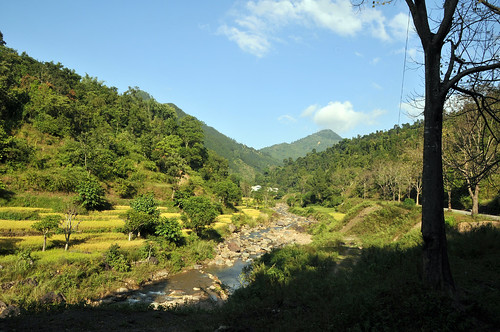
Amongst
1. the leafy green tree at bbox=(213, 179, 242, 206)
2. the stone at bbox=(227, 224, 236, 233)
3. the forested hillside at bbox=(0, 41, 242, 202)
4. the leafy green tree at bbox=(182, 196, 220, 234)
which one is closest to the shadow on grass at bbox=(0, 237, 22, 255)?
the forested hillside at bbox=(0, 41, 242, 202)

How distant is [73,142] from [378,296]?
40.4 meters

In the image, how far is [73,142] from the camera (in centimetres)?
3516

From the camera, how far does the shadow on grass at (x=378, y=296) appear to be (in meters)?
5.62

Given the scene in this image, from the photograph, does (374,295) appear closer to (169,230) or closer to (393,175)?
(169,230)

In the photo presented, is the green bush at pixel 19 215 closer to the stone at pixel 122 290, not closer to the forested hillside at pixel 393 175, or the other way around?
the stone at pixel 122 290

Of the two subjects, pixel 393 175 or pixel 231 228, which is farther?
pixel 393 175

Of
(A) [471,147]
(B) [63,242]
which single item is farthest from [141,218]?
(A) [471,147]

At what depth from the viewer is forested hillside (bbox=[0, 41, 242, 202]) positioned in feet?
92.8

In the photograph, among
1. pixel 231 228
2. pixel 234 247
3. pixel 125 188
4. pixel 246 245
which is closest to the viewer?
pixel 234 247

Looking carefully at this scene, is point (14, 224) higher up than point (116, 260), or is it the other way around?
point (14, 224)

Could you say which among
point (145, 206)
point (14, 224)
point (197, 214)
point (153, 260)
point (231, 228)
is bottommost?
point (231, 228)

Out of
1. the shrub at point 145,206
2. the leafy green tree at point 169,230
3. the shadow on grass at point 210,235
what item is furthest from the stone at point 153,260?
the shadow on grass at point 210,235

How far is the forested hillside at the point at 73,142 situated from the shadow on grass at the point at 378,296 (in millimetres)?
27225

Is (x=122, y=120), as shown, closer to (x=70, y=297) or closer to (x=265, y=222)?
(x=265, y=222)
